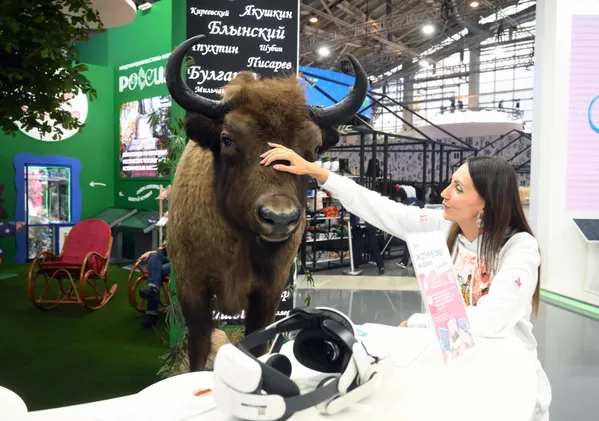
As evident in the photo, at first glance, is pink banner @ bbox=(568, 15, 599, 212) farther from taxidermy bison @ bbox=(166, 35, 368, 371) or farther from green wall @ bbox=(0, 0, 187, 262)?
green wall @ bbox=(0, 0, 187, 262)

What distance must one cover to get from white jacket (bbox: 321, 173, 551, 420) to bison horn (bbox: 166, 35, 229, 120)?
0.67m

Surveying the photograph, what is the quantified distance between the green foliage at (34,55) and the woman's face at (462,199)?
214cm

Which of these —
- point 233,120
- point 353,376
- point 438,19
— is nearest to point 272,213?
point 233,120

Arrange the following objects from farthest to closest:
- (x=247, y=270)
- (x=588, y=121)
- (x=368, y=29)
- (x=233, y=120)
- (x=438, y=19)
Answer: (x=368, y=29), (x=438, y=19), (x=588, y=121), (x=247, y=270), (x=233, y=120)

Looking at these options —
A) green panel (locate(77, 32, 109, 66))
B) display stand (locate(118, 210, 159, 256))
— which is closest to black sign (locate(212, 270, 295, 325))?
display stand (locate(118, 210, 159, 256))

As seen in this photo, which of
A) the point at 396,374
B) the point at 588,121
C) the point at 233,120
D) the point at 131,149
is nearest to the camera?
the point at 396,374

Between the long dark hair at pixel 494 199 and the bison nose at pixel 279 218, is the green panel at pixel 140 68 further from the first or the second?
the long dark hair at pixel 494 199

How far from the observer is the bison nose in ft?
5.64

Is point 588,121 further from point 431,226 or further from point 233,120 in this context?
point 233,120

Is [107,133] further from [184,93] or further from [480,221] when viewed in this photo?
[480,221]

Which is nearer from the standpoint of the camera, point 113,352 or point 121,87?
point 113,352

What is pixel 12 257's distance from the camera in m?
7.64

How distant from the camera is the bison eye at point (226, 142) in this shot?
202 cm

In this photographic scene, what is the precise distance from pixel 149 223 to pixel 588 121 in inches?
259
